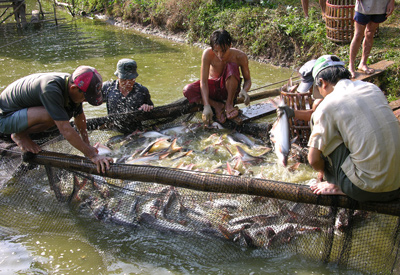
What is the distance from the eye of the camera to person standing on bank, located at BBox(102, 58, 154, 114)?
6.04 m

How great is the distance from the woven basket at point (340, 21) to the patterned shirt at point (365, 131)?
602cm

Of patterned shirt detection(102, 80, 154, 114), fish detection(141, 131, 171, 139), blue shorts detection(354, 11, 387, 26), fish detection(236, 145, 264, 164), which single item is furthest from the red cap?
blue shorts detection(354, 11, 387, 26)

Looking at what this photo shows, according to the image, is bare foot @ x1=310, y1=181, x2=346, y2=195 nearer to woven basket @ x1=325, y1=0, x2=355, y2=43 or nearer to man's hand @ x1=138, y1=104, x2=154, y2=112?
man's hand @ x1=138, y1=104, x2=154, y2=112

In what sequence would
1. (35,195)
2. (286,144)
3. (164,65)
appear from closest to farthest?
1. (286,144)
2. (35,195)
3. (164,65)

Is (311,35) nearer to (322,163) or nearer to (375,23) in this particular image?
(375,23)

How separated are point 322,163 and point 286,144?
0.75 metres

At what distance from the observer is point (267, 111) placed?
21.3 ft

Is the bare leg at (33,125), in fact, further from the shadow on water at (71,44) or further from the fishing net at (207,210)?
the shadow on water at (71,44)

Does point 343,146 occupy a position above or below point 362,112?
below

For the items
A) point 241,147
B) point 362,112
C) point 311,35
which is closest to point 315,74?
point 362,112

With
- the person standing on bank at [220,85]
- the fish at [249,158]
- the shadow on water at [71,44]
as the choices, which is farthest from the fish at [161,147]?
the shadow on water at [71,44]

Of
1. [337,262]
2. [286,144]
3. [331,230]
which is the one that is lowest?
[337,262]

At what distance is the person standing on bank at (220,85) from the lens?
6.10m

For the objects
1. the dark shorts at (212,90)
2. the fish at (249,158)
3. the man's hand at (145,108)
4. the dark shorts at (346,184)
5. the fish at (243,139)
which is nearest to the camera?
the dark shorts at (346,184)
